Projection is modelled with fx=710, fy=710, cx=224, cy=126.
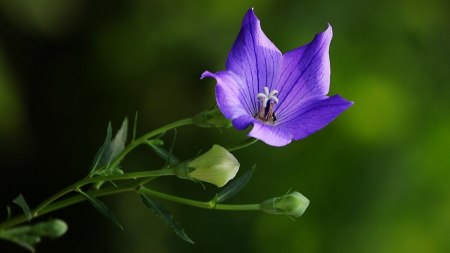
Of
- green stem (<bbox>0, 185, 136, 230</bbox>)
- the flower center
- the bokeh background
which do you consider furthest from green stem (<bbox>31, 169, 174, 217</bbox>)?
the bokeh background

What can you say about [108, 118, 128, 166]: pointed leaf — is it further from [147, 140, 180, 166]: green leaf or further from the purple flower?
the purple flower

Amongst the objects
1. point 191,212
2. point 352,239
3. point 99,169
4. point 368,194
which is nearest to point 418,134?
point 368,194

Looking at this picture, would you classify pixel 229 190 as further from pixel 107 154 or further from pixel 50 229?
pixel 50 229

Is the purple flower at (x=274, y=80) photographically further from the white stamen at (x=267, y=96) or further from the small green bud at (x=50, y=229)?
the small green bud at (x=50, y=229)

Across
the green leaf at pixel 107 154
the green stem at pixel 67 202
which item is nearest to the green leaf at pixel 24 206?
the green stem at pixel 67 202

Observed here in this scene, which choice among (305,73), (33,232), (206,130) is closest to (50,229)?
(33,232)

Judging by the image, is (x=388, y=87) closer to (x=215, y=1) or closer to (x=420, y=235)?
(x=420, y=235)
